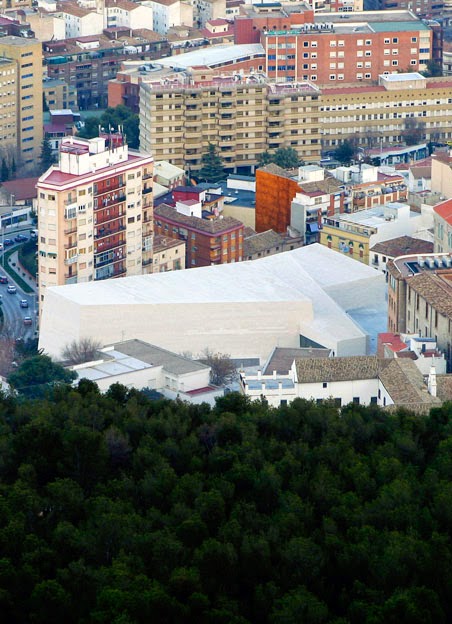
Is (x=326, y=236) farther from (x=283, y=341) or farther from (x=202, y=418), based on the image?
(x=202, y=418)

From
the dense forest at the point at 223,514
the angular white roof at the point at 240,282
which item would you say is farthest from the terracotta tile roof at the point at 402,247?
the dense forest at the point at 223,514

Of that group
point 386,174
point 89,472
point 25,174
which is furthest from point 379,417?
point 25,174

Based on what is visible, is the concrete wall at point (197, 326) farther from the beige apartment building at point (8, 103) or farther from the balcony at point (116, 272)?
the beige apartment building at point (8, 103)

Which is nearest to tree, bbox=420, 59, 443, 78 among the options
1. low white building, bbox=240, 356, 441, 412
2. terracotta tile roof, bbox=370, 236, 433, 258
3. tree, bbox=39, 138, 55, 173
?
tree, bbox=39, 138, 55, 173

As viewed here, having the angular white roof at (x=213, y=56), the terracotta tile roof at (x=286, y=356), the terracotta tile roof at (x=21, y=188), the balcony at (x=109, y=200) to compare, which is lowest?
the terracotta tile roof at (x=21, y=188)

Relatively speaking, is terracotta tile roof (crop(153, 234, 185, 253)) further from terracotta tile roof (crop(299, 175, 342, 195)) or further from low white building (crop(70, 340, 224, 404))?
low white building (crop(70, 340, 224, 404))

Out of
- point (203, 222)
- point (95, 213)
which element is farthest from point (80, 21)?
point (95, 213)

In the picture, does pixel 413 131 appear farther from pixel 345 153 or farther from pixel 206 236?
pixel 206 236
